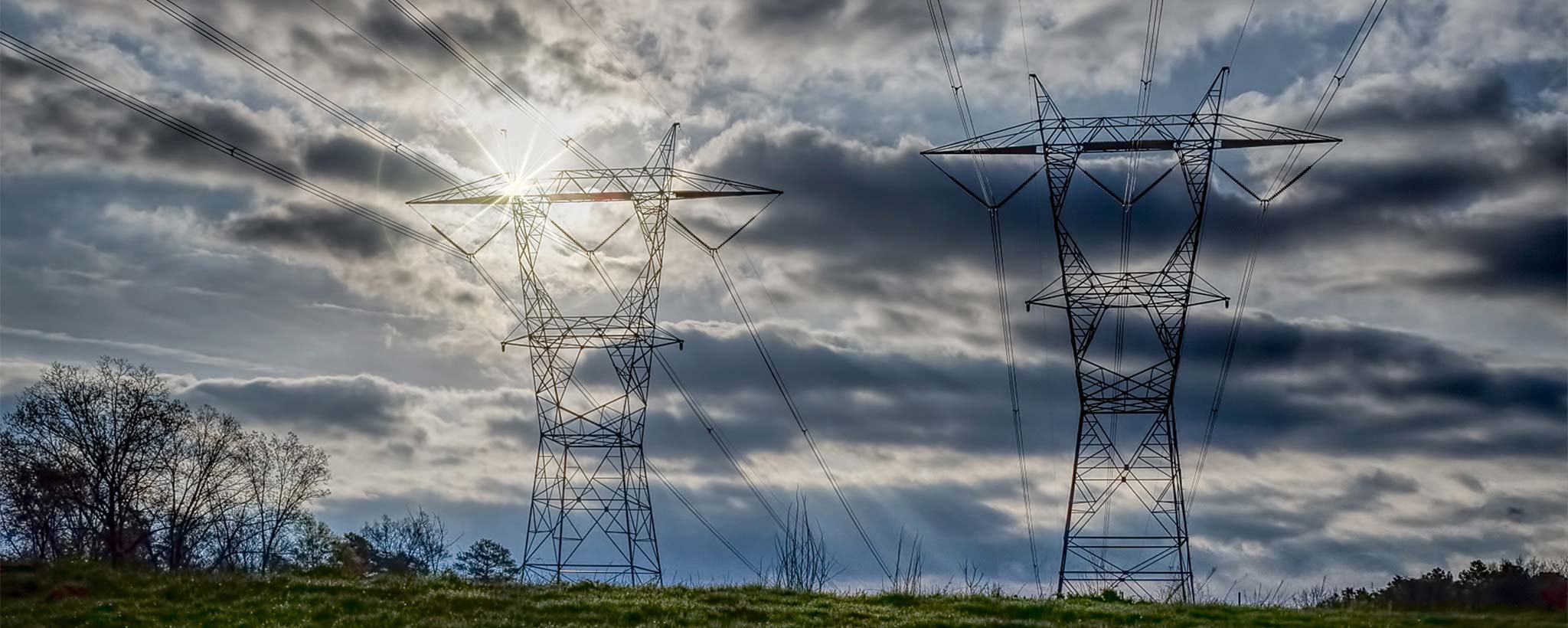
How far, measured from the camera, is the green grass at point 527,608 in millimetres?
24312

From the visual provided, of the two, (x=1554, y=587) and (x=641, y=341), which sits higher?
(x=641, y=341)

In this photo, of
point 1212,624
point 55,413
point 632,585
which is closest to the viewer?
point 1212,624

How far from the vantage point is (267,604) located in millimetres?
26328

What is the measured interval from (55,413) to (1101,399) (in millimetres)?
54561

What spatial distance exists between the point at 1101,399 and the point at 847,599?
15.3 m

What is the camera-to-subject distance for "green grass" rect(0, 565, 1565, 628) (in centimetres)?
2431

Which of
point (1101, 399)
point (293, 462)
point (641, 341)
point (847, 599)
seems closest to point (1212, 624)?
point (847, 599)

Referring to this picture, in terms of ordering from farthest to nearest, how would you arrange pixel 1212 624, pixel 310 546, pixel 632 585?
pixel 310 546, pixel 632 585, pixel 1212 624

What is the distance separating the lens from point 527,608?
2545cm

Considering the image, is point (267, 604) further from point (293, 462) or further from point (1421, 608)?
point (293, 462)

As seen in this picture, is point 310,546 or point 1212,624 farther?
point 310,546

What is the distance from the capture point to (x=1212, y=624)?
2430 cm

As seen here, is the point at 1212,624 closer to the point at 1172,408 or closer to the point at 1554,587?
the point at 1554,587

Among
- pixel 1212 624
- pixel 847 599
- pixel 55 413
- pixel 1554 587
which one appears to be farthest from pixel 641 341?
pixel 55 413
